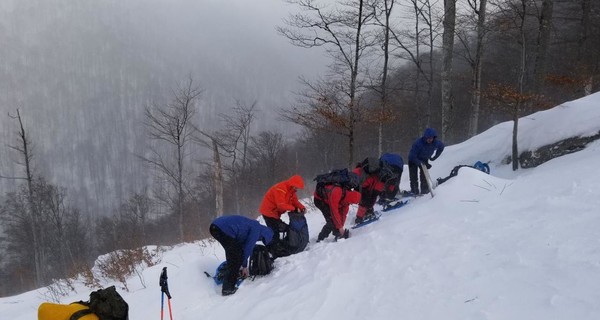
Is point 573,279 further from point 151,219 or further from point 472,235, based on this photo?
point 151,219

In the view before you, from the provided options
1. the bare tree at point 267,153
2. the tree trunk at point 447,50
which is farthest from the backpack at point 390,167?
the bare tree at point 267,153

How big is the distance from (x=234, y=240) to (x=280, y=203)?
1.24 metres

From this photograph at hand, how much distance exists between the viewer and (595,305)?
275 cm

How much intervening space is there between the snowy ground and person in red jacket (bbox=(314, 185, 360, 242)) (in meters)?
0.29

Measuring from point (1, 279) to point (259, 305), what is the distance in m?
52.1

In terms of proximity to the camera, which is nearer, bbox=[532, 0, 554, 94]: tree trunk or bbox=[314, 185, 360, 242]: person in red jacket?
bbox=[314, 185, 360, 242]: person in red jacket

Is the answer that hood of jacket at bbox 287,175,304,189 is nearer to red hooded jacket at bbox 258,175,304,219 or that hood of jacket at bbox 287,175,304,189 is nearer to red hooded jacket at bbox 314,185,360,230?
red hooded jacket at bbox 258,175,304,219

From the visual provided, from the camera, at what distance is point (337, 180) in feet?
22.1

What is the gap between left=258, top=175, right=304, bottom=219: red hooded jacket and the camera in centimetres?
651

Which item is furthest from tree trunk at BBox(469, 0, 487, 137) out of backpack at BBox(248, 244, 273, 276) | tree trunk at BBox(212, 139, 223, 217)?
tree trunk at BBox(212, 139, 223, 217)

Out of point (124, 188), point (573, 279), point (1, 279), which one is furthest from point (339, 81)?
point (124, 188)

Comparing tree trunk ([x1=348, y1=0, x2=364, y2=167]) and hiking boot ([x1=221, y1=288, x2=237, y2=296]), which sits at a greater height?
tree trunk ([x1=348, y1=0, x2=364, y2=167])

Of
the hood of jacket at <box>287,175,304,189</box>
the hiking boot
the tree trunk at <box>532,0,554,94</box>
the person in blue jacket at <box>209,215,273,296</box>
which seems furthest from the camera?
the tree trunk at <box>532,0,554,94</box>

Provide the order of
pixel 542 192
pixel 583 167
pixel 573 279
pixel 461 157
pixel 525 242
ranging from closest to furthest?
pixel 573 279 → pixel 525 242 → pixel 542 192 → pixel 583 167 → pixel 461 157
